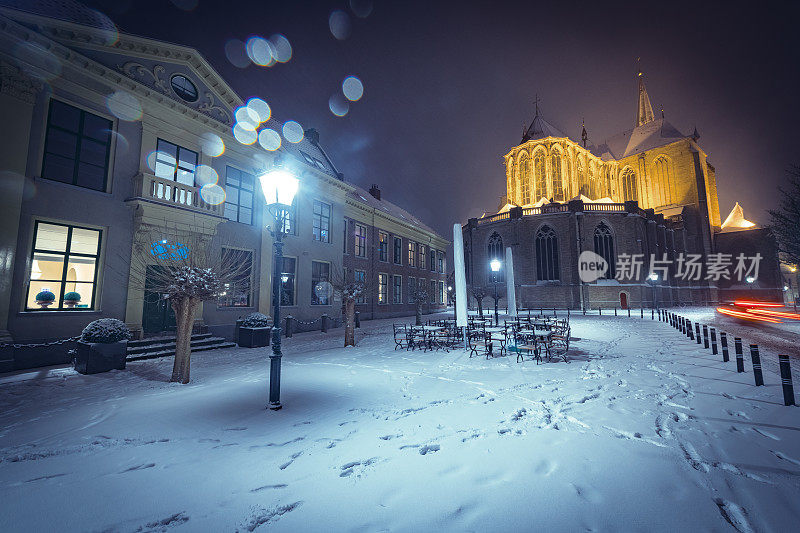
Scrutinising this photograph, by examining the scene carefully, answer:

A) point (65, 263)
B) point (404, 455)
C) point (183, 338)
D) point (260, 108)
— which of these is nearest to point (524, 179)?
point (260, 108)

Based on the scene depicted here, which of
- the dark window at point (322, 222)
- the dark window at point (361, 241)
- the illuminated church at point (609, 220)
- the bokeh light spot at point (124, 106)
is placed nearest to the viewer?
the bokeh light spot at point (124, 106)

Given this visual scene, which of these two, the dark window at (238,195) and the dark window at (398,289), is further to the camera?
the dark window at (398,289)

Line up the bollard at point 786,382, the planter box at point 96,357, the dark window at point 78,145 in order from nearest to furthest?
the bollard at point 786,382, the planter box at point 96,357, the dark window at point 78,145

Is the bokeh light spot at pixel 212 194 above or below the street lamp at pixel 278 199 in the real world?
above

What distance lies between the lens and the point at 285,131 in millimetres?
21938

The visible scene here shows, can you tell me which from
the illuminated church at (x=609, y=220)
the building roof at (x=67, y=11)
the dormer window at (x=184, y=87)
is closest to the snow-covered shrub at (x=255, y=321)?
the dormer window at (x=184, y=87)

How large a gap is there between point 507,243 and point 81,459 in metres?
40.0

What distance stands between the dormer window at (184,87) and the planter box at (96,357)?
33.2 feet

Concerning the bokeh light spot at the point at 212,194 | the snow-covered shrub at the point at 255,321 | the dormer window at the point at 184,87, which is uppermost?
the dormer window at the point at 184,87

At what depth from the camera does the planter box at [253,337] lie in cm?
1293

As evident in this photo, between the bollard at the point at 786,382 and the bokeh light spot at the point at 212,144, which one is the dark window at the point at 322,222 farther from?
the bollard at the point at 786,382

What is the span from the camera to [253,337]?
1294 cm

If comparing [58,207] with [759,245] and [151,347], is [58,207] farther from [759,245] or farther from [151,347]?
[759,245]

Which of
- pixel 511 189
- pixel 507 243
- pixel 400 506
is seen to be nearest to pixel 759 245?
pixel 511 189
